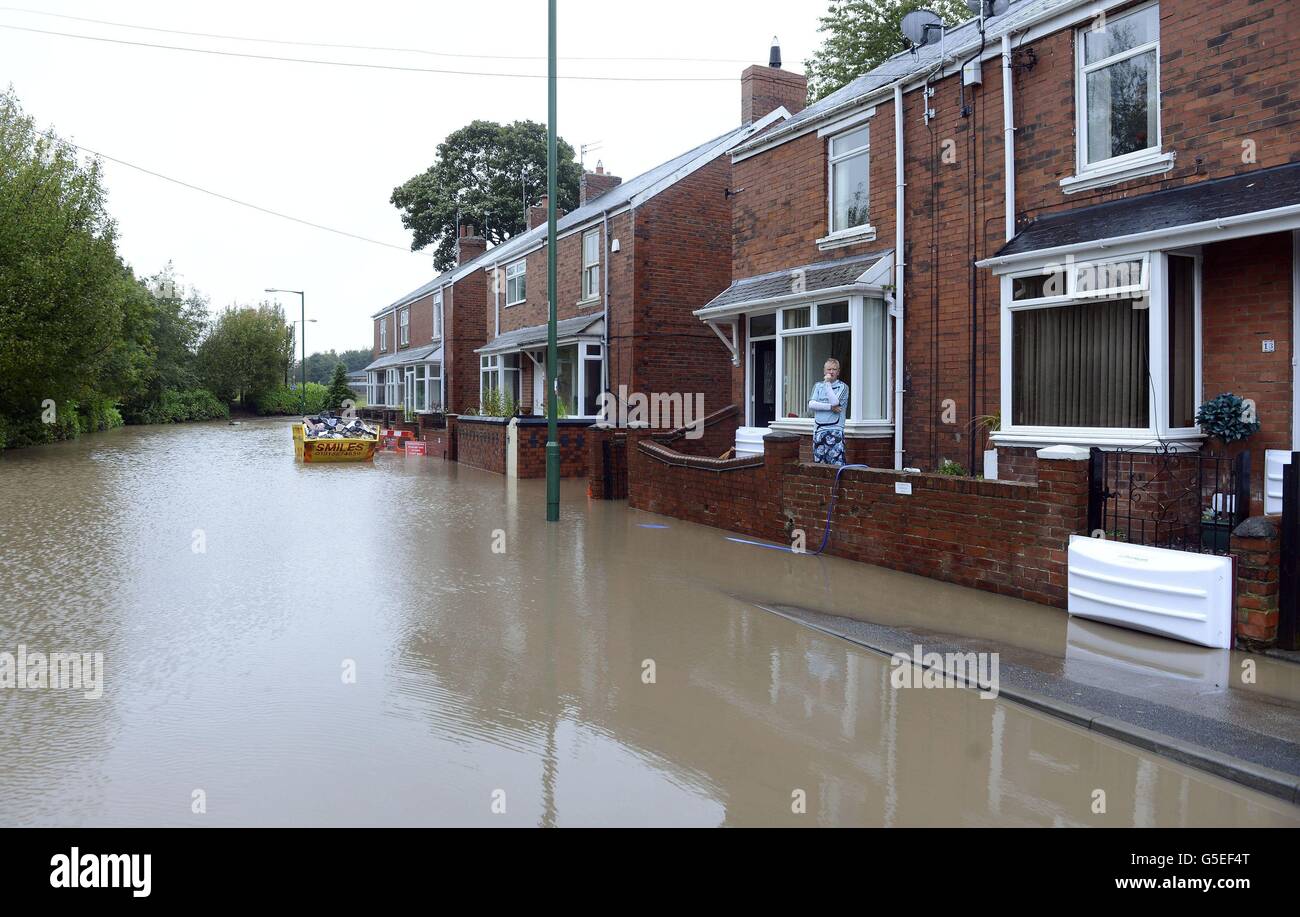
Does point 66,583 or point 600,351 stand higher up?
point 600,351

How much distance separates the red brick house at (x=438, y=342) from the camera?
1423 inches

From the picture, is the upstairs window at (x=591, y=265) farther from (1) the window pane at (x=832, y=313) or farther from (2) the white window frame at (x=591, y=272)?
(1) the window pane at (x=832, y=313)

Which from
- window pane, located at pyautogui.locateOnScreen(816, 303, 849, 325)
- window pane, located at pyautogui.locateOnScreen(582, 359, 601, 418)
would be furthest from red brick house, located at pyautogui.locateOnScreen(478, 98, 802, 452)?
window pane, located at pyautogui.locateOnScreen(816, 303, 849, 325)

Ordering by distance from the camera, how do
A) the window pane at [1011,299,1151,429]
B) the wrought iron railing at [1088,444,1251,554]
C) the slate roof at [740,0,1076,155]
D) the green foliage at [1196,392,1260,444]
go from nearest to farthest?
the wrought iron railing at [1088,444,1251,554] → the green foliage at [1196,392,1260,444] → the window pane at [1011,299,1151,429] → the slate roof at [740,0,1076,155]

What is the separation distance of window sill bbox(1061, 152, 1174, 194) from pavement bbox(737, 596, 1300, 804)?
4801mm

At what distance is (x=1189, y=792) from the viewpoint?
4.43m

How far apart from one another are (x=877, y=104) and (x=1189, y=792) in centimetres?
1118

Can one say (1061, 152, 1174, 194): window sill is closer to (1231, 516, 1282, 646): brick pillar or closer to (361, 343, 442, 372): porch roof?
(1231, 516, 1282, 646): brick pillar

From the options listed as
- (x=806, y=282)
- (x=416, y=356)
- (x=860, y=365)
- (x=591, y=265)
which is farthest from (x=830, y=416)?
(x=416, y=356)

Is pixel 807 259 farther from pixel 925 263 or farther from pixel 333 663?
pixel 333 663

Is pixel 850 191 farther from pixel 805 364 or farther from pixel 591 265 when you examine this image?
pixel 591 265

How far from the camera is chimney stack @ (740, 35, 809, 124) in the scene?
71.1ft
